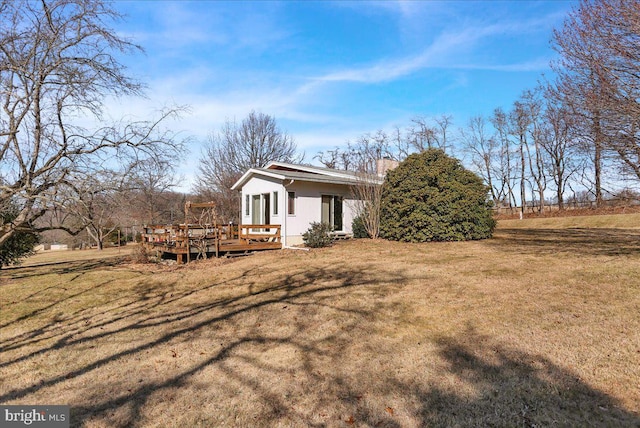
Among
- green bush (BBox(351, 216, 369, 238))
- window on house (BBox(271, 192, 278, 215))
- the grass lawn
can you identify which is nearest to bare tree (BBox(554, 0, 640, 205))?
the grass lawn

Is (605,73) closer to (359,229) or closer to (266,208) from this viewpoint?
(359,229)

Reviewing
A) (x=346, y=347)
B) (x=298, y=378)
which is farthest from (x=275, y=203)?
(x=298, y=378)

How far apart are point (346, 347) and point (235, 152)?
25939 mm

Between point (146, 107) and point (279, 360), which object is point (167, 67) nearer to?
point (146, 107)

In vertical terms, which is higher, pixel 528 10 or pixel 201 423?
pixel 528 10

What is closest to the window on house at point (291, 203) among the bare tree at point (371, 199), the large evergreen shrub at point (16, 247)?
the bare tree at point (371, 199)

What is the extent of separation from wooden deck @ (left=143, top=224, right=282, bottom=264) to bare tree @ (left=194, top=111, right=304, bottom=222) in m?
13.4

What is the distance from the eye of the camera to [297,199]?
1477cm

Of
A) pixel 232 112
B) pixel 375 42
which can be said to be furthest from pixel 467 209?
pixel 232 112

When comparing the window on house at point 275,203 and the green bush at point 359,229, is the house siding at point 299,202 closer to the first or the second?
the window on house at point 275,203

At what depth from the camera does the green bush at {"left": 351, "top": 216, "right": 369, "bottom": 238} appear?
15570 mm

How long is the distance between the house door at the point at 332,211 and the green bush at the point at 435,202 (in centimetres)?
261

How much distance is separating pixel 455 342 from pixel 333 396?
187 centimetres

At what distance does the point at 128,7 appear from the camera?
8.70 meters
